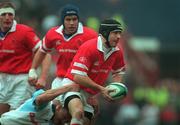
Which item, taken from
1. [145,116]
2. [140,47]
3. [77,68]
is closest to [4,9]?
[77,68]

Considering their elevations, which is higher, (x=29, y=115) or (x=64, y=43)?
(x=64, y=43)

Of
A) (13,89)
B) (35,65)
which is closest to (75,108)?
(35,65)

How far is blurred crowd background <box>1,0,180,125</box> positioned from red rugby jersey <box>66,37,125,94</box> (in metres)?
7.60

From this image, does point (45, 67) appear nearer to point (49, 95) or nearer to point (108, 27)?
point (49, 95)

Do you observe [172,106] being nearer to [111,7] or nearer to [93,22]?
[93,22]

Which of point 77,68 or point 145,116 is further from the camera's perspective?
point 145,116

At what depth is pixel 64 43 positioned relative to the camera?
52.5 feet

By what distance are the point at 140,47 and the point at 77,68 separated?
17.2 meters

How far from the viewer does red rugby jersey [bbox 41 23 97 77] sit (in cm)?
1596

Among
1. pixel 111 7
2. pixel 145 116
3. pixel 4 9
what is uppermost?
pixel 4 9

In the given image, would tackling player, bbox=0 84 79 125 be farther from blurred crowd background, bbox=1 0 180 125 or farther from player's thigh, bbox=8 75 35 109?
blurred crowd background, bbox=1 0 180 125

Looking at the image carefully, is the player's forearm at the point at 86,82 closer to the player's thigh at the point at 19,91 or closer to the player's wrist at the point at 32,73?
the player's wrist at the point at 32,73

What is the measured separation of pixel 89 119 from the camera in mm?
15500

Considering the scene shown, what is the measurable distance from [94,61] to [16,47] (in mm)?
1891
